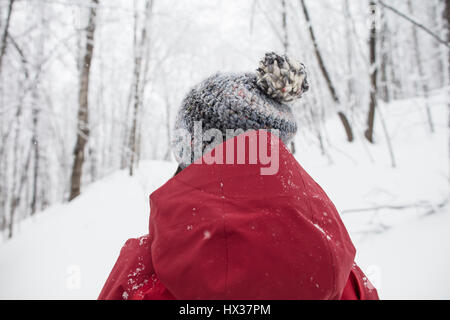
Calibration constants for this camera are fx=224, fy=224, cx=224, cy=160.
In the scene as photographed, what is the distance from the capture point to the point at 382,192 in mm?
2639

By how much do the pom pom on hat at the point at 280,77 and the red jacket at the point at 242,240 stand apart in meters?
0.23

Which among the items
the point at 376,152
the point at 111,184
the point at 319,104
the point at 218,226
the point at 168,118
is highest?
the point at 168,118

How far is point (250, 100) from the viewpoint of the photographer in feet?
2.49

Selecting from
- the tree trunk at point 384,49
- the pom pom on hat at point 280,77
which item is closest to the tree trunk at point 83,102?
the pom pom on hat at point 280,77

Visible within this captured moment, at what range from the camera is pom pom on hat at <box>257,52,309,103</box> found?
0.75 m

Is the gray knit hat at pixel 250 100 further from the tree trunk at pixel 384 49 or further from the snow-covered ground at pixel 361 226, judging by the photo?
the tree trunk at pixel 384 49

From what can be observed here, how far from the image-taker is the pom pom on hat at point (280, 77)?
0.75 m

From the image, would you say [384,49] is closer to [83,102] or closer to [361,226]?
[361,226]

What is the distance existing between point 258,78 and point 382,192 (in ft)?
8.62

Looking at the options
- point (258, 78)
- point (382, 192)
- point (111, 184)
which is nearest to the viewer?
point (258, 78)

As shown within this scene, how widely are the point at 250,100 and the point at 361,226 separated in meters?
2.13
